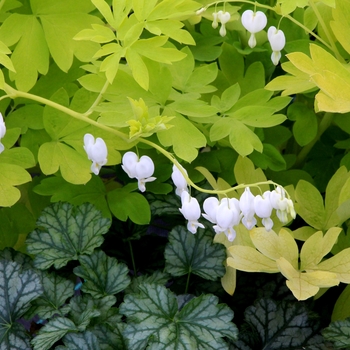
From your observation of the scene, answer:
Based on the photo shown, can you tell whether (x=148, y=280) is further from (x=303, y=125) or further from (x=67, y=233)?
(x=303, y=125)

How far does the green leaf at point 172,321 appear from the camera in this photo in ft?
3.19

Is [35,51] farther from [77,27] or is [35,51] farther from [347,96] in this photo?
[347,96]

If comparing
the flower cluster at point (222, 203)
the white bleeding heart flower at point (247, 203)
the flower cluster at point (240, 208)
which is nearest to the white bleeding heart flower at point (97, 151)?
the flower cluster at point (222, 203)

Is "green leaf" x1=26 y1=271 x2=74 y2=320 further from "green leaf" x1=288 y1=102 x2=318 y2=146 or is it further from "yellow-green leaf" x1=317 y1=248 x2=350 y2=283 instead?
"green leaf" x1=288 y1=102 x2=318 y2=146

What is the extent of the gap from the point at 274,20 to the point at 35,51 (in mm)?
577

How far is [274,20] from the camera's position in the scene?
1.32 metres

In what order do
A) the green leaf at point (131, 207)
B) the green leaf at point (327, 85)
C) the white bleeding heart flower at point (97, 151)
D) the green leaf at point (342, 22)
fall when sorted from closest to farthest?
1. the green leaf at point (327, 85)
2. the white bleeding heart flower at point (97, 151)
3. the green leaf at point (342, 22)
4. the green leaf at point (131, 207)

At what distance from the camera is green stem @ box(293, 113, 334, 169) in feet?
4.22

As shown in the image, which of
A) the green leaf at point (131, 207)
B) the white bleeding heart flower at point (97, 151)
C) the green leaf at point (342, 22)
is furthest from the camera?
the green leaf at point (131, 207)

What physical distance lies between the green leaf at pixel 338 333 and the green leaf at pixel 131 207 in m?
0.43

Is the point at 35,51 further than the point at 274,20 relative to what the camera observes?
No

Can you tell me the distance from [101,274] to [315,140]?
2.05 feet

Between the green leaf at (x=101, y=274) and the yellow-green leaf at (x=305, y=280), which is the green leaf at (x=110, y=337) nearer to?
the green leaf at (x=101, y=274)

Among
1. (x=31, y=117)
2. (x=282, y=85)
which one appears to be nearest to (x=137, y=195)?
(x=31, y=117)
